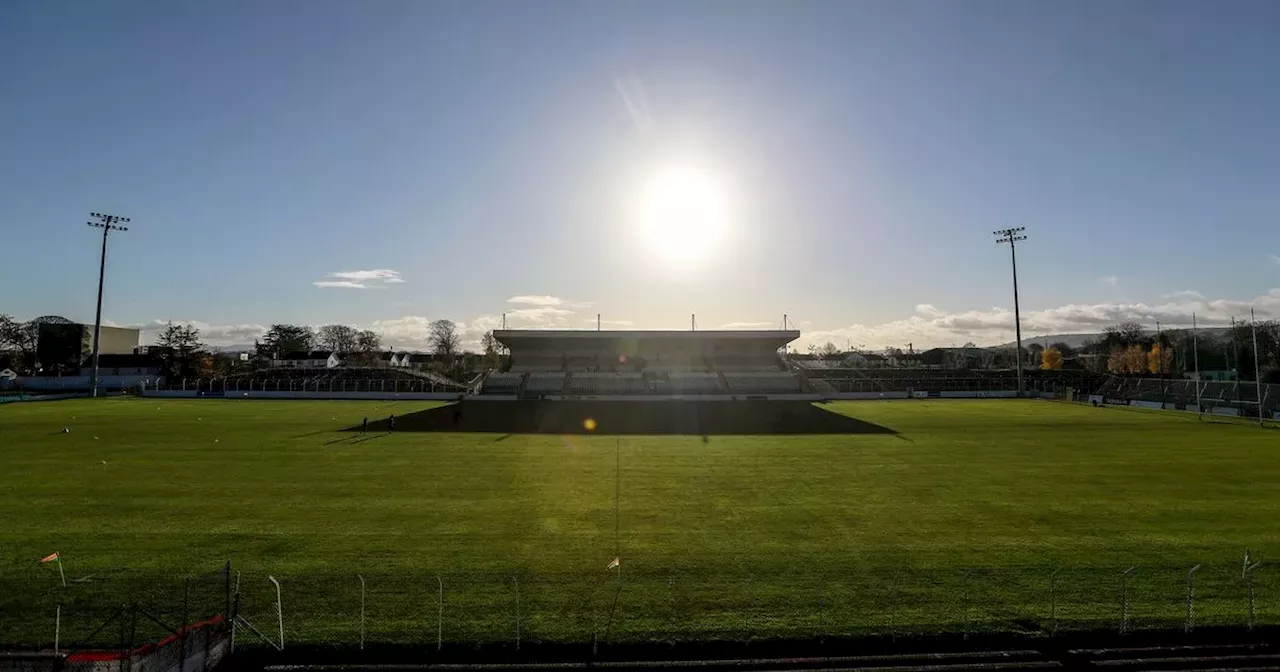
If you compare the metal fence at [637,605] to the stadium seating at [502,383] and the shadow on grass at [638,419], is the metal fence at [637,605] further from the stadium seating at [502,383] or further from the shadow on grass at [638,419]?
the stadium seating at [502,383]

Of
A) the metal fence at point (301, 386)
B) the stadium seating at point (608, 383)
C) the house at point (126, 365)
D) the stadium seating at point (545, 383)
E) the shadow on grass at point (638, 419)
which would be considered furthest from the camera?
the house at point (126, 365)

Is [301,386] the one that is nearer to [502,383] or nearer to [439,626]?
[502,383]

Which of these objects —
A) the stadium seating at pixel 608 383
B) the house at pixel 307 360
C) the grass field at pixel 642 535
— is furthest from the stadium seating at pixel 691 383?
the house at pixel 307 360

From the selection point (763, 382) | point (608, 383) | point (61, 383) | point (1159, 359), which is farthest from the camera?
point (1159, 359)

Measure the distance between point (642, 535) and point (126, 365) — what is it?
138m

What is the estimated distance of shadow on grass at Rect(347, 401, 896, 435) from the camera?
4053 centimetres

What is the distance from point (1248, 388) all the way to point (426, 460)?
6803cm

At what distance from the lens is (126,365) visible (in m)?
A: 115

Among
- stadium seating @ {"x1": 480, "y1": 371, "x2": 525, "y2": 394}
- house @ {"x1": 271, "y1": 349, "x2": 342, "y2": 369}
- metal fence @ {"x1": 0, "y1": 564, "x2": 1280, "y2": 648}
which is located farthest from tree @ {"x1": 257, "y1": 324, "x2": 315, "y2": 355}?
metal fence @ {"x1": 0, "y1": 564, "x2": 1280, "y2": 648}

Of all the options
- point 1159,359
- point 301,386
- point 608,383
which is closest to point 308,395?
point 301,386

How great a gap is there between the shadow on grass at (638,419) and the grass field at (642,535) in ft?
29.3

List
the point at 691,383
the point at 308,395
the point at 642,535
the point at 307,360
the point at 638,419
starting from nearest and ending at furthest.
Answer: the point at 642,535, the point at 638,419, the point at 308,395, the point at 691,383, the point at 307,360

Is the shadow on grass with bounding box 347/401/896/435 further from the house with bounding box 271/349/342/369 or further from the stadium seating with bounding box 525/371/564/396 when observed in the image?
the house with bounding box 271/349/342/369

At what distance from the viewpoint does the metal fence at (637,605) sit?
34.1ft
